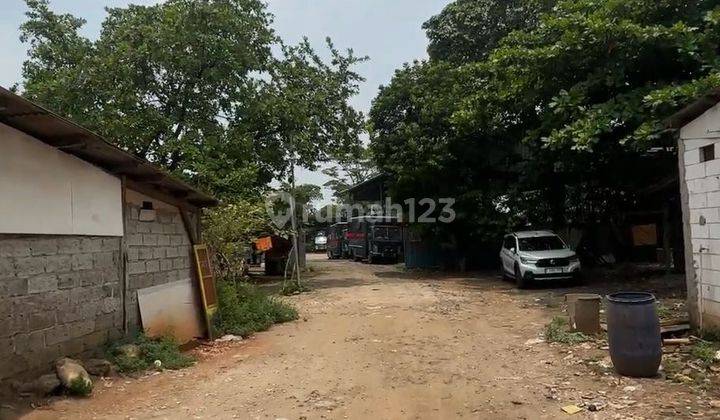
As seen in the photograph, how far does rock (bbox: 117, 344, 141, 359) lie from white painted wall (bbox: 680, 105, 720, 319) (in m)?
7.74

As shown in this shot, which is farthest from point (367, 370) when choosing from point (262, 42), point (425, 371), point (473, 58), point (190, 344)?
point (473, 58)

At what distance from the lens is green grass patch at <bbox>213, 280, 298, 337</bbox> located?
1014 cm

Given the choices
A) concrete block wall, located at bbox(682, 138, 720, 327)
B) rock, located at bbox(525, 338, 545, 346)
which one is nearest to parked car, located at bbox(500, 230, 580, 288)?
rock, located at bbox(525, 338, 545, 346)

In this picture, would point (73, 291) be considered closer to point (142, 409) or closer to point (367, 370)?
point (142, 409)

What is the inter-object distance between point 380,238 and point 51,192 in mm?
21721

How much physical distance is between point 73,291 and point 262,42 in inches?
495

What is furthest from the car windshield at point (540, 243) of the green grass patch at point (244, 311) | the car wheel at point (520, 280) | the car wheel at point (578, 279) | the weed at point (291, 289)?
the green grass patch at point (244, 311)

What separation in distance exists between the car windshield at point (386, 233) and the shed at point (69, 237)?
18.8m

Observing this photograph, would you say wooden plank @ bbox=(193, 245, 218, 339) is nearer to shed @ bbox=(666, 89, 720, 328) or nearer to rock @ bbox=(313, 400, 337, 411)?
rock @ bbox=(313, 400, 337, 411)

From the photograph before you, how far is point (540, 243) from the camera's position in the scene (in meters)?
16.1

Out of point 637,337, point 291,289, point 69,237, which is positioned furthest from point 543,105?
Result: point 69,237

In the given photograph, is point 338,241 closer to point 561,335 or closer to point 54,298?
point 561,335

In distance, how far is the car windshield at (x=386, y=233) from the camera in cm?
2755

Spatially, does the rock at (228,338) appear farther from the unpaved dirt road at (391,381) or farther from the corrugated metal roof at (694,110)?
the corrugated metal roof at (694,110)
